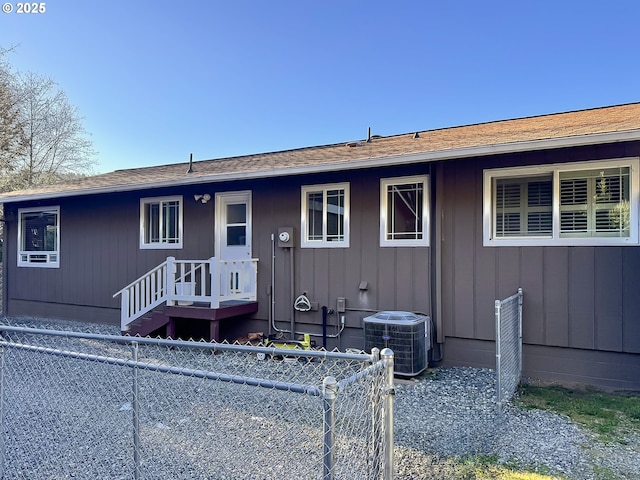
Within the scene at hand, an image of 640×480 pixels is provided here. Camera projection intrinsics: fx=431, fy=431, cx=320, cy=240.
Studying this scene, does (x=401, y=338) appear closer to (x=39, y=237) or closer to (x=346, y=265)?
(x=346, y=265)

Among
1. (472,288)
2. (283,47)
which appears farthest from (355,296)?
(283,47)

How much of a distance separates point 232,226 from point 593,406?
5898 millimetres

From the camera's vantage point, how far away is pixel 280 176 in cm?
696

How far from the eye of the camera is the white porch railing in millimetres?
6824

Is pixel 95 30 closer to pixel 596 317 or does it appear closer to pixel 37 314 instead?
pixel 37 314

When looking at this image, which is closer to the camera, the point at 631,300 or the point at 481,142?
the point at 631,300

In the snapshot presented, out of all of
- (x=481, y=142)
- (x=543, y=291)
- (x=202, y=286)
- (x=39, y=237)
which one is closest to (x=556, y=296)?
(x=543, y=291)

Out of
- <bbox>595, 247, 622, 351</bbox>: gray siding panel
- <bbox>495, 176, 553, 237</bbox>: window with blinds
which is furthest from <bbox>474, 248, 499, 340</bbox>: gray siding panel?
<bbox>595, 247, 622, 351</bbox>: gray siding panel

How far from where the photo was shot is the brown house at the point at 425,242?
5004 mm

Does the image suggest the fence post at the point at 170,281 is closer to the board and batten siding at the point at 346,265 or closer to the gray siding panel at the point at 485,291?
the board and batten siding at the point at 346,265

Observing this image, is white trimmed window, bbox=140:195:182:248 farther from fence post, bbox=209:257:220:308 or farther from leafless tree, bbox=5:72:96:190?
leafless tree, bbox=5:72:96:190

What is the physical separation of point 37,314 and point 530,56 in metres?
15.7

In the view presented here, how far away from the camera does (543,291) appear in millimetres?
5301

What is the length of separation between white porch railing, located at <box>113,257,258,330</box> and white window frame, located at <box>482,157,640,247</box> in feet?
12.4
